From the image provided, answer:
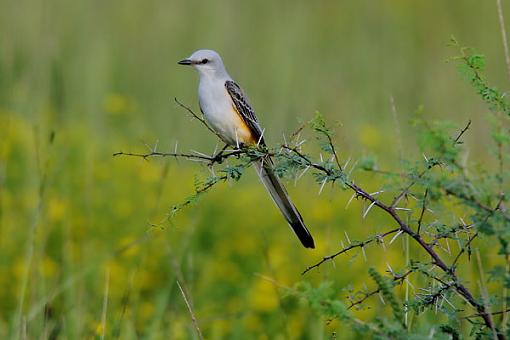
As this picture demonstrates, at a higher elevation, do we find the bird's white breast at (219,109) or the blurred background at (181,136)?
the bird's white breast at (219,109)

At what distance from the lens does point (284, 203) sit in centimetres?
335

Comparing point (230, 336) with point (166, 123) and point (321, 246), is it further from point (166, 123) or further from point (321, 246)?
point (166, 123)

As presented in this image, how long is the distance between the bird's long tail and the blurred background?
0.56 meters

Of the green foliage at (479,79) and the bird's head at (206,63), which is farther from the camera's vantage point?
the bird's head at (206,63)

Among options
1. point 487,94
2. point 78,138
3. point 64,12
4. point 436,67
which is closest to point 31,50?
point 64,12

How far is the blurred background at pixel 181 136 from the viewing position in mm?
5047

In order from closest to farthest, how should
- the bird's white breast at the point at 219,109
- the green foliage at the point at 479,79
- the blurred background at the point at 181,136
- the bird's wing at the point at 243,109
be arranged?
the green foliage at the point at 479,79, the bird's white breast at the point at 219,109, the bird's wing at the point at 243,109, the blurred background at the point at 181,136

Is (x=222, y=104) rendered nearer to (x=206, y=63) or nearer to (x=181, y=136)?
(x=206, y=63)

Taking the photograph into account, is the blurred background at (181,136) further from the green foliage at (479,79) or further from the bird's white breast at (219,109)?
the green foliage at (479,79)

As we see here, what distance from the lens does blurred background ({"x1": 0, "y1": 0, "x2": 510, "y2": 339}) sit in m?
5.05

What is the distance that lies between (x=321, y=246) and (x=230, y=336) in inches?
36.8

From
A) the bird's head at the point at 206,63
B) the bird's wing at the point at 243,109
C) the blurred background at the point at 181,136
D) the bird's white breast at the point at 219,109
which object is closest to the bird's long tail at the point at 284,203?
the blurred background at the point at 181,136

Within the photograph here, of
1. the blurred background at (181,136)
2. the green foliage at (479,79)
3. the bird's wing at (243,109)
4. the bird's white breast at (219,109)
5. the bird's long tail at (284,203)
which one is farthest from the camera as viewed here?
the blurred background at (181,136)

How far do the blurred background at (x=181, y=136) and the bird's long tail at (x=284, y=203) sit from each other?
0.56m
